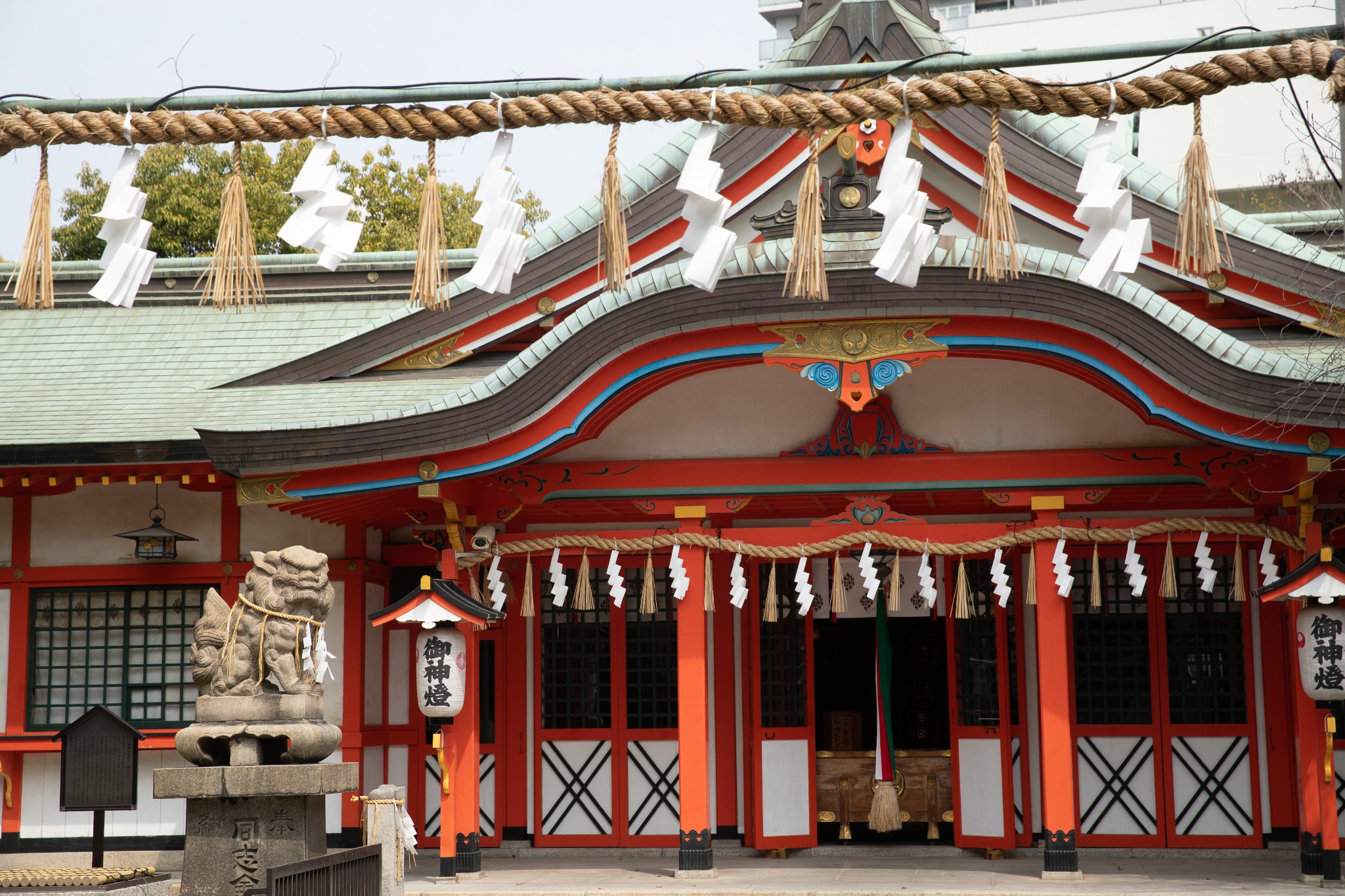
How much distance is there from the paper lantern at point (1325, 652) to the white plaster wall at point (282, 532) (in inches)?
310

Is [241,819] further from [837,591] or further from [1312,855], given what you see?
[1312,855]

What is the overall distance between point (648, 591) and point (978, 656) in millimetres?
2970

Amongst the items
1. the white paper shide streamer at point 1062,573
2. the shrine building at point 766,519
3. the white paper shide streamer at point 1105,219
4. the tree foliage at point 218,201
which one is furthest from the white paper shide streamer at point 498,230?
the tree foliage at point 218,201

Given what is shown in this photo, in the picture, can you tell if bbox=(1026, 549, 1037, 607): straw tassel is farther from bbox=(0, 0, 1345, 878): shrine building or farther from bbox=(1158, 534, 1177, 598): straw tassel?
bbox=(1158, 534, 1177, 598): straw tassel

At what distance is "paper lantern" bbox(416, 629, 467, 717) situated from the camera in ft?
35.2

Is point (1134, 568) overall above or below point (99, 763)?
above

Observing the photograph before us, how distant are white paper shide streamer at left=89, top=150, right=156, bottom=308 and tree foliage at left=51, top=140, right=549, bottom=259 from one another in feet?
59.9

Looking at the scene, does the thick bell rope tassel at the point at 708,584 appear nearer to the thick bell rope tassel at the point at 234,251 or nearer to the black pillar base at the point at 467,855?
the black pillar base at the point at 467,855

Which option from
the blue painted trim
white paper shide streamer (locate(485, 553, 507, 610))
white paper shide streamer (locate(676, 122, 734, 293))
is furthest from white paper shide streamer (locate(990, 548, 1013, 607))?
white paper shide streamer (locate(676, 122, 734, 293))

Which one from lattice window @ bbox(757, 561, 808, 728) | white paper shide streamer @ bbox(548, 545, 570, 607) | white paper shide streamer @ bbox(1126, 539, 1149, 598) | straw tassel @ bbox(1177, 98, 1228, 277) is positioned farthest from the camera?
lattice window @ bbox(757, 561, 808, 728)

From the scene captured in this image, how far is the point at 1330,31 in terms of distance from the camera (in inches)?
219

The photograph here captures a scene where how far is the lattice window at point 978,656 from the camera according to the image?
1202 centimetres

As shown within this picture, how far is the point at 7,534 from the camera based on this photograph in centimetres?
1228

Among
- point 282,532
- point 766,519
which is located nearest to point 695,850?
point 766,519
